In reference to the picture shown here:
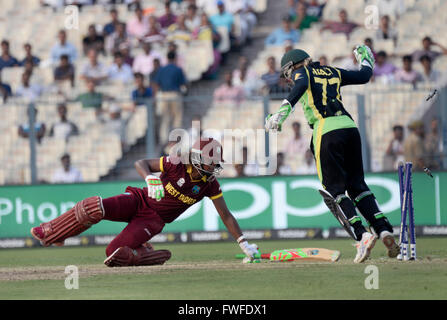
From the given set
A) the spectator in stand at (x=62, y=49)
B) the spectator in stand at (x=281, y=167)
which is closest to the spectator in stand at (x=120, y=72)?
the spectator in stand at (x=62, y=49)

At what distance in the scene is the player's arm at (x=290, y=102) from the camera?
31.6 ft

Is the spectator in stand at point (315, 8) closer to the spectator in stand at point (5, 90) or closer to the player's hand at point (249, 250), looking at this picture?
the spectator in stand at point (5, 90)

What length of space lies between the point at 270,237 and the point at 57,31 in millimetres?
9493

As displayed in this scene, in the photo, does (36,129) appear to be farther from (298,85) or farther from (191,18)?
(298,85)

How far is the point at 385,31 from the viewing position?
19000 mm

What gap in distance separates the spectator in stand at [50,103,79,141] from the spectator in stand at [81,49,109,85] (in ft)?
10.8

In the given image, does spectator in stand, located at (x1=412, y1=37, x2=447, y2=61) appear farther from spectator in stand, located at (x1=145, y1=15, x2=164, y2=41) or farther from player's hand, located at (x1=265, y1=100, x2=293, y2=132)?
player's hand, located at (x1=265, y1=100, x2=293, y2=132)

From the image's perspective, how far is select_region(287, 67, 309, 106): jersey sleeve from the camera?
9.78 m

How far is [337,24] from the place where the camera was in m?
19.7

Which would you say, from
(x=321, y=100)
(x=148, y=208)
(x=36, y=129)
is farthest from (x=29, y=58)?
(x=321, y=100)

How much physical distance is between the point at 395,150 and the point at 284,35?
5.33 m

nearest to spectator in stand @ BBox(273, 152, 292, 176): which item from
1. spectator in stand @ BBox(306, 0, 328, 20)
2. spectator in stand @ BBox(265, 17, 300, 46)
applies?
spectator in stand @ BBox(265, 17, 300, 46)

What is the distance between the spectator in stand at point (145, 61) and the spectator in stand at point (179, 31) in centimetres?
84
